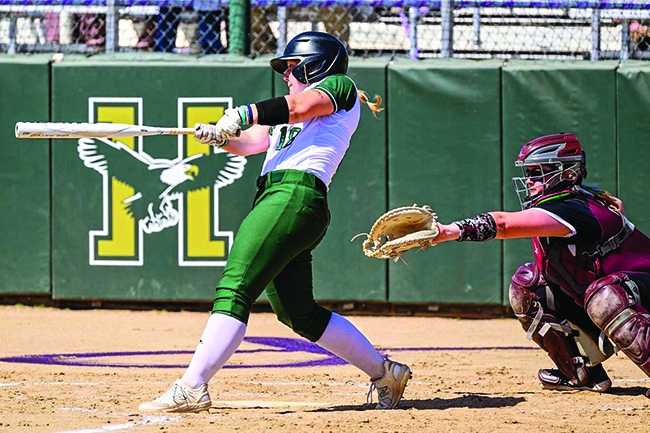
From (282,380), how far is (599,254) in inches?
74.6

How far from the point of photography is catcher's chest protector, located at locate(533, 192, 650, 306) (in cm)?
457

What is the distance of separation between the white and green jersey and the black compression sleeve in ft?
0.81

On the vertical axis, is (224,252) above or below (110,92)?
below

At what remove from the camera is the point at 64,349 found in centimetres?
673

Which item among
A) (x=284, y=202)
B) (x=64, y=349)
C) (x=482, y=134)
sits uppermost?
(x=482, y=134)

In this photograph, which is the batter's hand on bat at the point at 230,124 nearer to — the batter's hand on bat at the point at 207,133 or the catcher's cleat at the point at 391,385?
the batter's hand on bat at the point at 207,133

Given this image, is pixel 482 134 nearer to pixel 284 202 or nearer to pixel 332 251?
pixel 332 251

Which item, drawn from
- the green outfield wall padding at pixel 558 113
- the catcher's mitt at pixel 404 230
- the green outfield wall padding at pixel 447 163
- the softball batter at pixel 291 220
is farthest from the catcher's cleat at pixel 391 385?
the green outfield wall padding at pixel 558 113

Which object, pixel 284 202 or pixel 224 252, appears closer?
pixel 284 202

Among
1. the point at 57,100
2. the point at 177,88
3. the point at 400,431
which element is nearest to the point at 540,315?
the point at 400,431

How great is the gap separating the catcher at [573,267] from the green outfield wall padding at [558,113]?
315 cm

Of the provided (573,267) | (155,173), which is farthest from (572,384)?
(155,173)

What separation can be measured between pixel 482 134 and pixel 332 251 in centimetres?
159

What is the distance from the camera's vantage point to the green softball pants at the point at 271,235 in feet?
13.2
